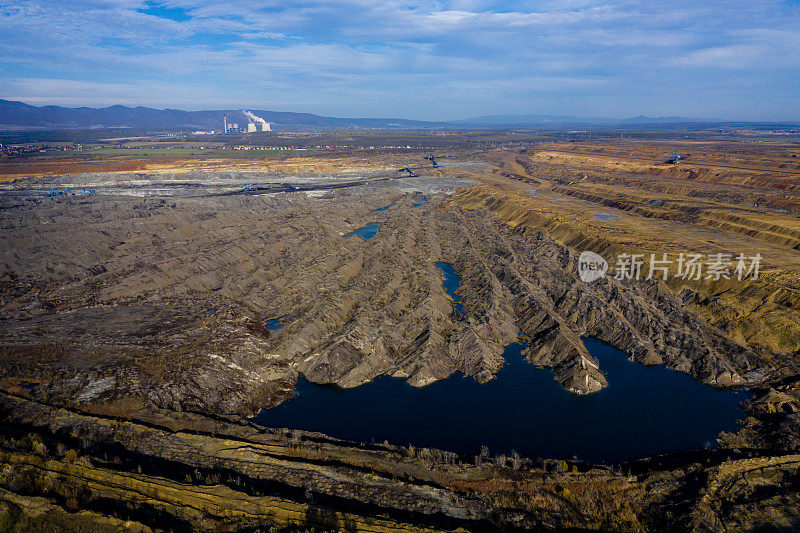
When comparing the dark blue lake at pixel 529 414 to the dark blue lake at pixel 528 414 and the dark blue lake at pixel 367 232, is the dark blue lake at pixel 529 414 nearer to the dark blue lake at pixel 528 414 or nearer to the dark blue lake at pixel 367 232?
the dark blue lake at pixel 528 414

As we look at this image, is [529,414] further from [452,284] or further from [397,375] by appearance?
[452,284]

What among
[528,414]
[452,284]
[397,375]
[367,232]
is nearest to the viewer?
[528,414]

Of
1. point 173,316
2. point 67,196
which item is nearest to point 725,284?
point 173,316

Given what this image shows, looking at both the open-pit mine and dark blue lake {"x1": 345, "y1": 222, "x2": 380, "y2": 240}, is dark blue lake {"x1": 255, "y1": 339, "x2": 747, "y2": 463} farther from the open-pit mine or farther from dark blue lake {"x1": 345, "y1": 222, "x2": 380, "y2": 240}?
dark blue lake {"x1": 345, "y1": 222, "x2": 380, "y2": 240}

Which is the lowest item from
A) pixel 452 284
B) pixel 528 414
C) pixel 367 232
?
pixel 528 414

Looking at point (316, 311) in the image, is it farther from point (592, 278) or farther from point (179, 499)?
point (592, 278)

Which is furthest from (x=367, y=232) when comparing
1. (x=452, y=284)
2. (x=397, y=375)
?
(x=397, y=375)

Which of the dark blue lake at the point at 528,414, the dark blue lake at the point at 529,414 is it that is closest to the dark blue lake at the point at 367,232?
the dark blue lake at the point at 528,414
